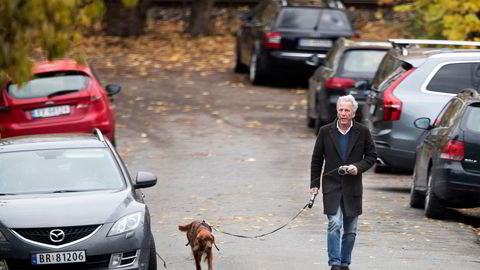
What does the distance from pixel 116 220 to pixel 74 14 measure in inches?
81.8

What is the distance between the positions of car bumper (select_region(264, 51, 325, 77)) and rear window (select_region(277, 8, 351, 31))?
0.65 metres

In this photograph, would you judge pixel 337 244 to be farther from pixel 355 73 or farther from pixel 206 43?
pixel 206 43

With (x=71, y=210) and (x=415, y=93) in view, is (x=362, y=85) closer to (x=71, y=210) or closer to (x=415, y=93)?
(x=415, y=93)

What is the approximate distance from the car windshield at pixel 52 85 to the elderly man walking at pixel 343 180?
9.57m

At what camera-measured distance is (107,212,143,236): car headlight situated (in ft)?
36.7

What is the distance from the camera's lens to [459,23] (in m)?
23.8

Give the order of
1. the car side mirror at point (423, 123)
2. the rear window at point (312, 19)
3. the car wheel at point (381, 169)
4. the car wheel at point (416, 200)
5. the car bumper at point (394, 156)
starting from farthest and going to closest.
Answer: the rear window at point (312, 19) → the car wheel at point (381, 169) → the car bumper at point (394, 156) → the car side mirror at point (423, 123) → the car wheel at point (416, 200)

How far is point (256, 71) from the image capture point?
3066cm

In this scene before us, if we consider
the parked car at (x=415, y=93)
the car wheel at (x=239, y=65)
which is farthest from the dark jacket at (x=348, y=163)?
the car wheel at (x=239, y=65)

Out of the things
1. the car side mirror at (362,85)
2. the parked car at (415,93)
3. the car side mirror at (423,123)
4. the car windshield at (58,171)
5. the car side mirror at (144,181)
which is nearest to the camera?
the car windshield at (58,171)

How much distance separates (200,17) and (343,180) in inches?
1067

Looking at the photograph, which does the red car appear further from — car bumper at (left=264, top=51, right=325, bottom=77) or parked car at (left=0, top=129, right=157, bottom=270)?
car bumper at (left=264, top=51, right=325, bottom=77)

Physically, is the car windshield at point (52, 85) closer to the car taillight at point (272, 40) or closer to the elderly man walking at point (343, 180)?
the car taillight at point (272, 40)

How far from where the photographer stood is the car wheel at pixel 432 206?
50.0 ft
